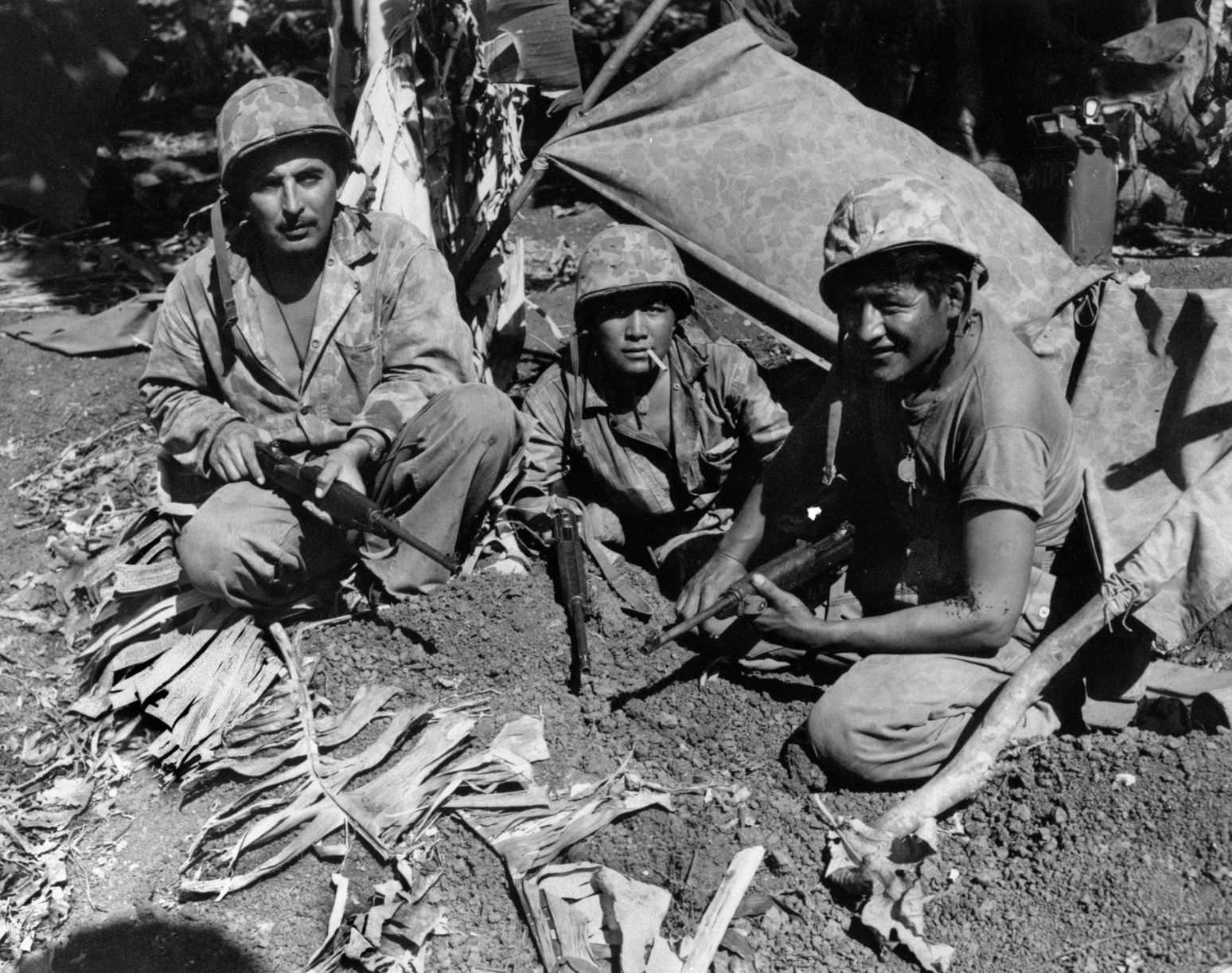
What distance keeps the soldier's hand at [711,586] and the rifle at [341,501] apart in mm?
791

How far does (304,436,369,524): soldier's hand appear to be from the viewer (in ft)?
13.5

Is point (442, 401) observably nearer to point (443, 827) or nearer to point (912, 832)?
point (443, 827)

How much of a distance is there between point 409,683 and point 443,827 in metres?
0.70

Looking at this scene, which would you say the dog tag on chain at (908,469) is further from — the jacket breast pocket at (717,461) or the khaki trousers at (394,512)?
the khaki trousers at (394,512)

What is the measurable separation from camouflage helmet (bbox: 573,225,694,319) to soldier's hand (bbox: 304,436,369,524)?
1155 mm

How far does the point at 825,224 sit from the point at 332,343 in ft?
6.69

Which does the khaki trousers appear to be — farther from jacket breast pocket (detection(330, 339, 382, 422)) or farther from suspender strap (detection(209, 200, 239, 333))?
suspender strap (detection(209, 200, 239, 333))

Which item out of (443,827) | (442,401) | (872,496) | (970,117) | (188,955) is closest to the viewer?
(188,955)

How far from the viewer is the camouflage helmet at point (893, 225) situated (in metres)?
3.30

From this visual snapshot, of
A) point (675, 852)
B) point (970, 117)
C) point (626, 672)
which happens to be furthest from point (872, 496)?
point (970, 117)

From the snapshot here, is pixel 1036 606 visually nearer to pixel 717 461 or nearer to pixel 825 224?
pixel 717 461

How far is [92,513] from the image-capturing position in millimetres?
5672

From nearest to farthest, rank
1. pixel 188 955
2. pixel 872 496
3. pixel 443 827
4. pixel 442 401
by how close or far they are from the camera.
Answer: pixel 188 955 → pixel 443 827 → pixel 872 496 → pixel 442 401

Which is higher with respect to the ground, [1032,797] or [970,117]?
[970,117]
